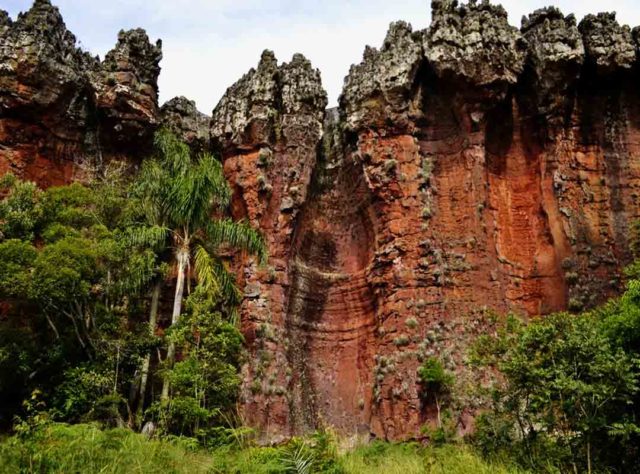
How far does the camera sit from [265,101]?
73.9 ft

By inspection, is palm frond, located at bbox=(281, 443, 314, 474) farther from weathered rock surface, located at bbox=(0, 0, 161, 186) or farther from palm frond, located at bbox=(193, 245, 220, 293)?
weathered rock surface, located at bbox=(0, 0, 161, 186)

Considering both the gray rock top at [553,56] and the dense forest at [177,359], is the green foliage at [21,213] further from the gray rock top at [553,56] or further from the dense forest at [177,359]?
the gray rock top at [553,56]

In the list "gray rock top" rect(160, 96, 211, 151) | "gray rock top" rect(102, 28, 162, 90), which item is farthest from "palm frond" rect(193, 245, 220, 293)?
"gray rock top" rect(102, 28, 162, 90)

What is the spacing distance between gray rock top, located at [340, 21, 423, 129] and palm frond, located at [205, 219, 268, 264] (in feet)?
18.2

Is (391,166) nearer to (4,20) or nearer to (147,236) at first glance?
(147,236)

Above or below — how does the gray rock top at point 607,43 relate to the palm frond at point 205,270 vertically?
above

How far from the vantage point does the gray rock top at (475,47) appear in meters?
21.4

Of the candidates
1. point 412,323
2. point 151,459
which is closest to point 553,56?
point 412,323

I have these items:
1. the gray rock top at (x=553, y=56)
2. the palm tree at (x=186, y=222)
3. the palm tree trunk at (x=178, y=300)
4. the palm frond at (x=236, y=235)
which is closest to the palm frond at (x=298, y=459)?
the palm tree trunk at (x=178, y=300)

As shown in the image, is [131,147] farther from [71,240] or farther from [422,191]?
[422,191]

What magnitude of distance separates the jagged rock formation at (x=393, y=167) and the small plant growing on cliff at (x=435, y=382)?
3.37ft

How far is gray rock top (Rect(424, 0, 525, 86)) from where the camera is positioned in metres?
21.4

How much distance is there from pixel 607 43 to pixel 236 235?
45.0 feet

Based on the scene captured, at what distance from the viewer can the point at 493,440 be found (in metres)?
13.9
